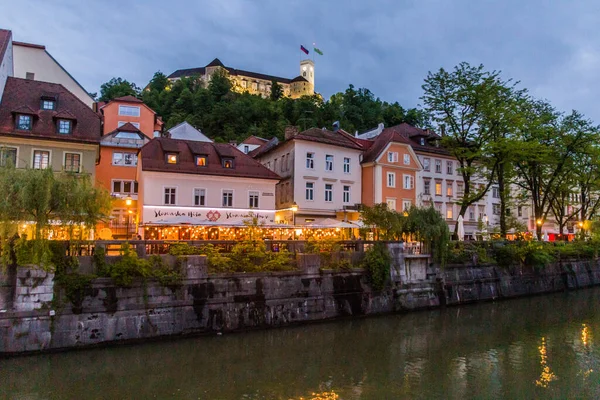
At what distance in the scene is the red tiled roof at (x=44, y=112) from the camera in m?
30.4

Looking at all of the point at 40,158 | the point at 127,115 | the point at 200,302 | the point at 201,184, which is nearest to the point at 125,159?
the point at 127,115

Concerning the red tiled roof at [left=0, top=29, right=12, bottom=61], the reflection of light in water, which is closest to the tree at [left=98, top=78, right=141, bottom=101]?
the red tiled roof at [left=0, top=29, right=12, bottom=61]

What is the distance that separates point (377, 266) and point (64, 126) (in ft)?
75.8

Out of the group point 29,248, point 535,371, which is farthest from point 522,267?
point 29,248

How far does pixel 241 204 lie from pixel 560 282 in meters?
28.1

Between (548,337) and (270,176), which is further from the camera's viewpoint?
(270,176)

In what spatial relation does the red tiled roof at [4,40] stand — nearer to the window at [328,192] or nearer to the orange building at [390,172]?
the window at [328,192]

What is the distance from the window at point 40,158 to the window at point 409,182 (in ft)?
109

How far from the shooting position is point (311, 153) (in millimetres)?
43375

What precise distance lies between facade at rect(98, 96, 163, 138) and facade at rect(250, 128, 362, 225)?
18.0 metres

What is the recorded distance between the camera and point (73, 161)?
104 ft

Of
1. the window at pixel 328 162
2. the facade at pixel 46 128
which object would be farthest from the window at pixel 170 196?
the window at pixel 328 162

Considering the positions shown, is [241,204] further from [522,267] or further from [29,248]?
[522,267]

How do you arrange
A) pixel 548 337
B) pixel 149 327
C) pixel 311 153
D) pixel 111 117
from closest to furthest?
1. pixel 149 327
2. pixel 548 337
3. pixel 311 153
4. pixel 111 117
